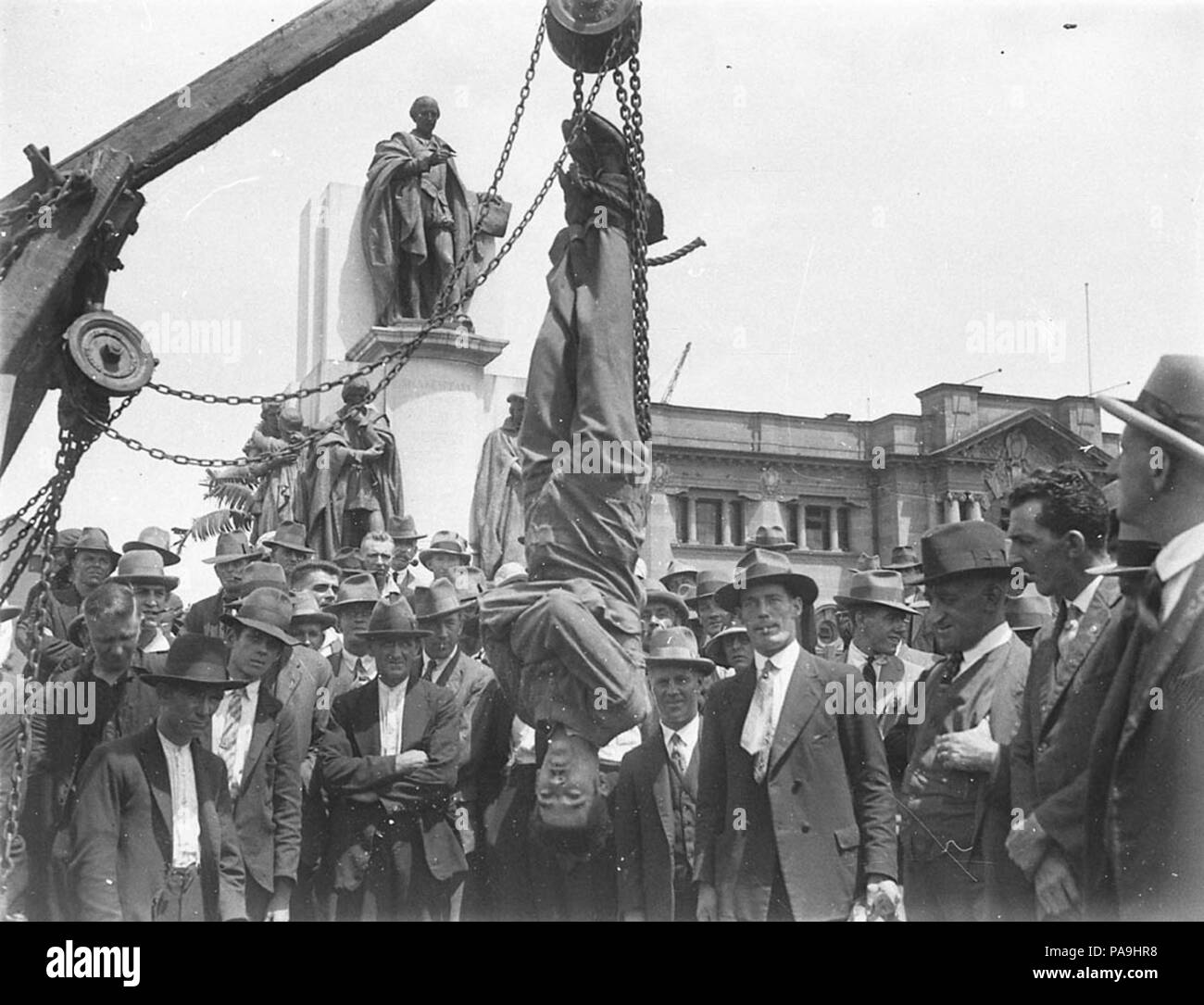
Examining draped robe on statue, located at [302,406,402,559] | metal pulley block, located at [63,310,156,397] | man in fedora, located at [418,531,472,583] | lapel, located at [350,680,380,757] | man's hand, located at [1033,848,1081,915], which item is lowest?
man's hand, located at [1033,848,1081,915]

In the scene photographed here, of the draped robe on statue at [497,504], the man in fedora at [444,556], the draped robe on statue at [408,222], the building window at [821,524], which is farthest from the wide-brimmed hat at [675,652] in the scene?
the building window at [821,524]

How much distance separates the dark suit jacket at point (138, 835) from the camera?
5.09 metres

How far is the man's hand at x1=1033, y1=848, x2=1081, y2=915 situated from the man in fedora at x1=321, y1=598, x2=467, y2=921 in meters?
2.84

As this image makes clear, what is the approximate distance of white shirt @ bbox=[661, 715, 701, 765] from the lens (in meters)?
5.70

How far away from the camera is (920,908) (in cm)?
493

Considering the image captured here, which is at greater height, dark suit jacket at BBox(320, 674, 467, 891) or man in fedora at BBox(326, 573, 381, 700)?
man in fedora at BBox(326, 573, 381, 700)

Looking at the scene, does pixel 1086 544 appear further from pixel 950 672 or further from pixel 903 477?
pixel 903 477

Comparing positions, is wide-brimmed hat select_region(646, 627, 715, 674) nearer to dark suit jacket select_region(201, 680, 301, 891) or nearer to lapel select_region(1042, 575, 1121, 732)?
dark suit jacket select_region(201, 680, 301, 891)

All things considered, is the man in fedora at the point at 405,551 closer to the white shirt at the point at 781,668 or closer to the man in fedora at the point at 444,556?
the man in fedora at the point at 444,556

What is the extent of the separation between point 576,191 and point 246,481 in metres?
8.60

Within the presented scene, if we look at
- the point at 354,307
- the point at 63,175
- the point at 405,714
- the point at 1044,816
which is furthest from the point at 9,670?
the point at 354,307

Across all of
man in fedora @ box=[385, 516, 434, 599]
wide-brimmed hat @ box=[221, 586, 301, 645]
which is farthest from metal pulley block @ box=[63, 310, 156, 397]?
man in fedora @ box=[385, 516, 434, 599]

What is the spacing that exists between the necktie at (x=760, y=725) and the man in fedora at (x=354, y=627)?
296 cm
